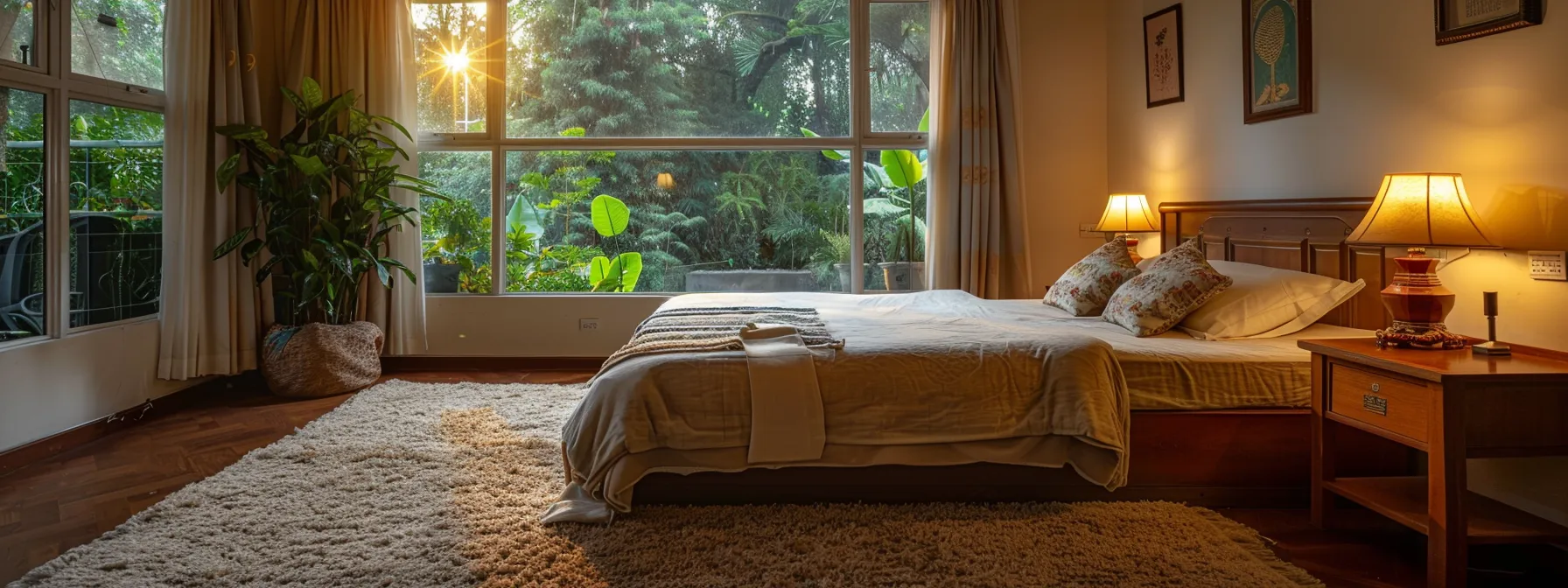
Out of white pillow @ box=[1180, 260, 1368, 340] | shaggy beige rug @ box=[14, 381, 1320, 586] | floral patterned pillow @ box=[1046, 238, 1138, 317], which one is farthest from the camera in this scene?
floral patterned pillow @ box=[1046, 238, 1138, 317]

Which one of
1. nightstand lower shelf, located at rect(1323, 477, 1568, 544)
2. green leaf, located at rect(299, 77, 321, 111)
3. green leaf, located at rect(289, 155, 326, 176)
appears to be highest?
green leaf, located at rect(299, 77, 321, 111)

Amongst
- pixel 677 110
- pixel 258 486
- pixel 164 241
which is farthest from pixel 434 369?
pixel 258 486

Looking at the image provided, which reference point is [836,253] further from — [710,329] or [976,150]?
[710,329]

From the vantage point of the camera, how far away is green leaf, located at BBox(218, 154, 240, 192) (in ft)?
14.1

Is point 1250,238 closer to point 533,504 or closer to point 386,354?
point 533,504

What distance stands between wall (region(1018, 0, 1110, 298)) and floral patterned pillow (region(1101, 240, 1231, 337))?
6.40 ft

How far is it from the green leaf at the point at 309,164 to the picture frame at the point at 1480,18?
4.65m

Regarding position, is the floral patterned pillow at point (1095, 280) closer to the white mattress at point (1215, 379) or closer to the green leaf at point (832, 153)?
the white mattress at point (1215, 379)

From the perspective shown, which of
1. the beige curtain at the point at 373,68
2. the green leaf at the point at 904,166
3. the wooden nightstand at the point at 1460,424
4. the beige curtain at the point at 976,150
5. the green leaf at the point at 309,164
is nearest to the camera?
the wooden nightstand at the point at 1460,424

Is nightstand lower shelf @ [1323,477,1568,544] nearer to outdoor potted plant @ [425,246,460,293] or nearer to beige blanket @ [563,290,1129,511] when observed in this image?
beige blanket @ [563,290,1129,511]

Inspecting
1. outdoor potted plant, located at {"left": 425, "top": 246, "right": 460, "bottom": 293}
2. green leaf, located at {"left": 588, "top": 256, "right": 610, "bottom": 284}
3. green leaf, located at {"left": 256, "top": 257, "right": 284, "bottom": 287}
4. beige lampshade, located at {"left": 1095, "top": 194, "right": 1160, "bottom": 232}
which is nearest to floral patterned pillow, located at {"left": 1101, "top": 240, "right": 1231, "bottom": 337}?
beige lampshade, located at {"left": 1095, "top": 194, "right": 1160, "bottom": 232}

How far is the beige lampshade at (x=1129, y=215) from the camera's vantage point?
4.60 m

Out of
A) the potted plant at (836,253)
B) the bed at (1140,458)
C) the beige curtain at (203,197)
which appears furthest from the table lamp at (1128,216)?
the beige curtain at (203,197)

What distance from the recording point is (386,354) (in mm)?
5309
